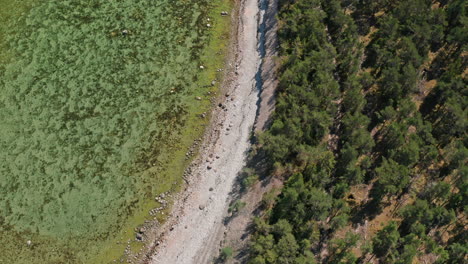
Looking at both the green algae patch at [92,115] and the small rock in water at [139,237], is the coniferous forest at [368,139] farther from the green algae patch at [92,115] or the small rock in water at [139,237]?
the small rock in water at [139,237]

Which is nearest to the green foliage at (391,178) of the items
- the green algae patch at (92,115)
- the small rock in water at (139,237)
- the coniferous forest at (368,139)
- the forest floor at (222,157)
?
the coniferous forest at (368,139)

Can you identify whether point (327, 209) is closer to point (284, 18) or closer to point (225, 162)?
point (225, 162)

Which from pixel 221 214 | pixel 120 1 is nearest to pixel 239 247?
pixel 221 214

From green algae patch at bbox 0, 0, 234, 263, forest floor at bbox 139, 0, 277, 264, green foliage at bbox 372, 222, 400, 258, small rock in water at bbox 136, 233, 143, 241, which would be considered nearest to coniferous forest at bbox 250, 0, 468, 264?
green foliage at bbox 372, 222, 400, 258

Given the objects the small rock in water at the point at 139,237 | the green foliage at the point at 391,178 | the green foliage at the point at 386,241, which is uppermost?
the small rock in water at the point at 139,237

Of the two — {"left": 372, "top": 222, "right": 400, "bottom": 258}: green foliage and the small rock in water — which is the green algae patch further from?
{"left": 372, "top": 222, "right": 400, "bottom": 258}: green foliage

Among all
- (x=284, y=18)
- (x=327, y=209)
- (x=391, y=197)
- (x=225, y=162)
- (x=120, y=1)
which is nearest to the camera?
(x=327, y=209)

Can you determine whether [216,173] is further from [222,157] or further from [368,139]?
[368,139]
